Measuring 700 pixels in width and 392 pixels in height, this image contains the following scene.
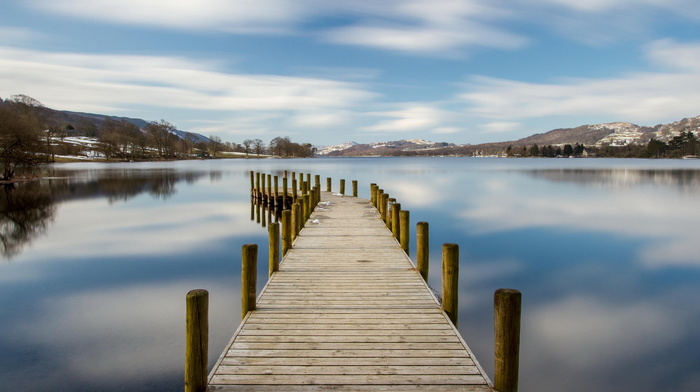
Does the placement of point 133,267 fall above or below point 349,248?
below

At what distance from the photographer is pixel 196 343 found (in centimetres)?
471

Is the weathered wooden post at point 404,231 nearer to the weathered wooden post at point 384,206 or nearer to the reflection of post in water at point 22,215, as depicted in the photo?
the weathered wooden post at point 384,206

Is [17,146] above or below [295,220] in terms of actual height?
above

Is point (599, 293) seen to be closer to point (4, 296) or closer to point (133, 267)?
point (133, 267)

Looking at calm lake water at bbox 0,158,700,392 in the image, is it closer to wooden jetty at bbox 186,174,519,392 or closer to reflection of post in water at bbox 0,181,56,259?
reflection of post in water at bbox 0,181,56,259

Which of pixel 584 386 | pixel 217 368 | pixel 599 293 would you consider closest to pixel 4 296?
pixel 217 368

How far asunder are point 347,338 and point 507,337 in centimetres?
224

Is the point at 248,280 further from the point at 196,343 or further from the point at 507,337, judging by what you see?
the point at 507,337

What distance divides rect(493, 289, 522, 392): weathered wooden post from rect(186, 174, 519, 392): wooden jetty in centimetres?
13

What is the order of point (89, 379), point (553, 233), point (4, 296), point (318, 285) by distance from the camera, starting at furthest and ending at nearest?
1. point (553, 233)
2. point (4, 296)
3. point (318, 285)
4. point (89, 379)

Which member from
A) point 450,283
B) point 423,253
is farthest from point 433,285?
point 450,283

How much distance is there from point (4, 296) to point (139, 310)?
4.41m

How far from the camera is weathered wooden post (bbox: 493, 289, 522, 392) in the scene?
4.66 meters

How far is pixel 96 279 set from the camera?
44.3 feet
